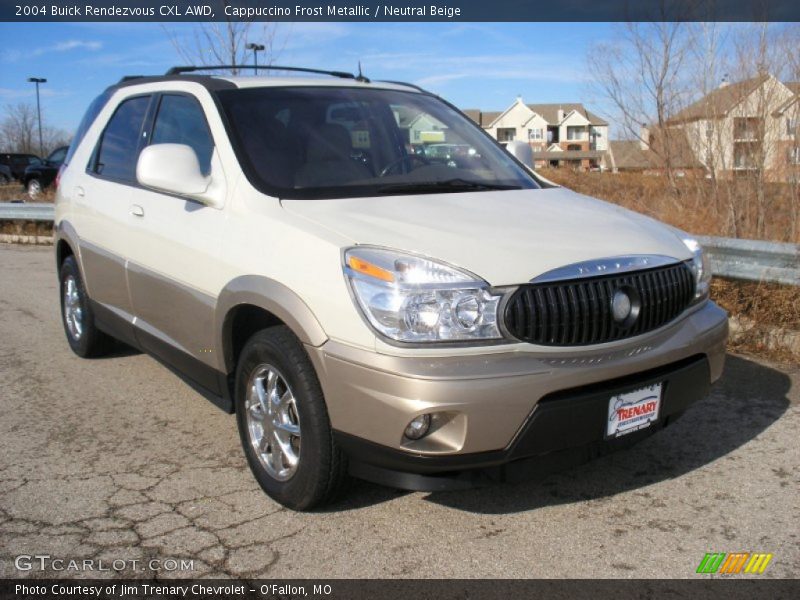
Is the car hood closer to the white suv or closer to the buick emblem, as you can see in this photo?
the white suv

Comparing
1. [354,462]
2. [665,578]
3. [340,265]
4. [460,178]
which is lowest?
[665,578]

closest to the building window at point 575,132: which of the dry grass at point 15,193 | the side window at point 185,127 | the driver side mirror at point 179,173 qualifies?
the dry grass at point 15,193

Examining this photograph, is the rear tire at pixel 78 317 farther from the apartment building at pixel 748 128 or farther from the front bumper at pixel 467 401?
the apartment building at pixel 748 128

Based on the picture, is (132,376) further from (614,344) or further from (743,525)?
(743,525)

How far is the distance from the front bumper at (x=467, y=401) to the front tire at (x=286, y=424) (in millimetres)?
103

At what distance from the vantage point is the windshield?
3.67m

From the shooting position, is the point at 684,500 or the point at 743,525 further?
the point at 684,500

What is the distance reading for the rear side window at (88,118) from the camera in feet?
18.0

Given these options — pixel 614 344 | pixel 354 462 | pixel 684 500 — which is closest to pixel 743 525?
pixel 684 500

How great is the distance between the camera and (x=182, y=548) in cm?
306

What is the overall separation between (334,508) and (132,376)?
253cm

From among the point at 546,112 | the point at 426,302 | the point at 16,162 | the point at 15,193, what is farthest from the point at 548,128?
the point at 426,302

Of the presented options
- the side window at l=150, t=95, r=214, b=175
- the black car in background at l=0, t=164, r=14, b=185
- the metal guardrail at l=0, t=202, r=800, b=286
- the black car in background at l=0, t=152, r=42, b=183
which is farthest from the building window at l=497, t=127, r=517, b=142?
the side window at l=150, t=95, r=214, b=175

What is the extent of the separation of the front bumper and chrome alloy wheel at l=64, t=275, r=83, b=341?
10.9 ft
